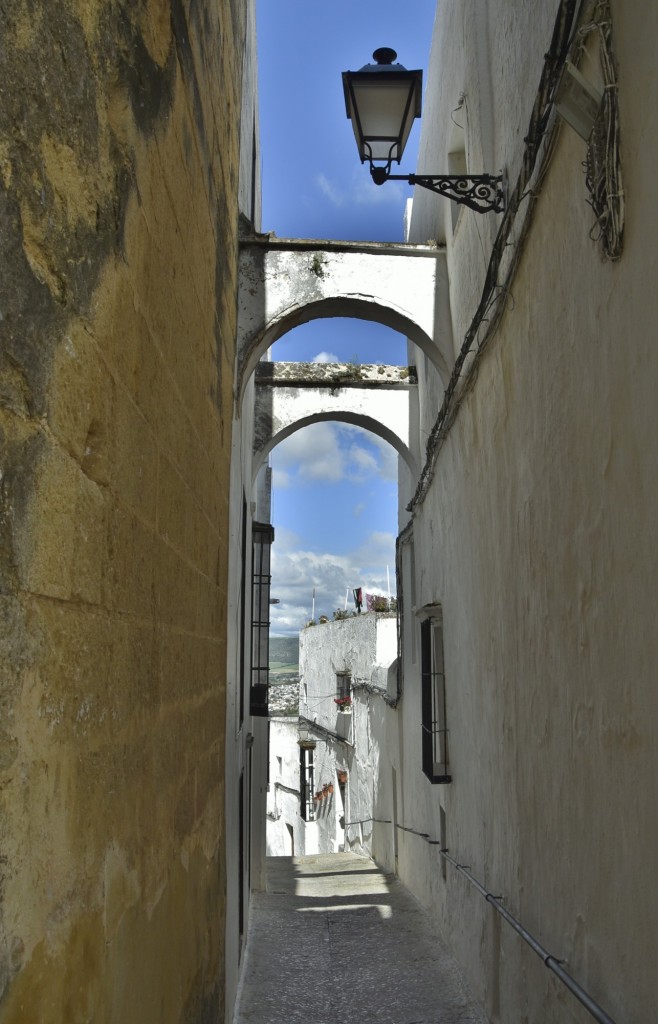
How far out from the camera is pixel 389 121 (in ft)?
15.5

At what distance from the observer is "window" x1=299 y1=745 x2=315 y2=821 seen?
68.6ft

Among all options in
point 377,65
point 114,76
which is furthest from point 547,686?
point 377,65

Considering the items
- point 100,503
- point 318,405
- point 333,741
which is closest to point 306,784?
point 333,741

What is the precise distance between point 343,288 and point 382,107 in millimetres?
2065

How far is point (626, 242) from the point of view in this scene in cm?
232

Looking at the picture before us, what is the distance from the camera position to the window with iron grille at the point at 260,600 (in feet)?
32.5

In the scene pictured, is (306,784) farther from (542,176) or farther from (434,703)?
(542,176)

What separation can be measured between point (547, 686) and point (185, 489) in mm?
1746

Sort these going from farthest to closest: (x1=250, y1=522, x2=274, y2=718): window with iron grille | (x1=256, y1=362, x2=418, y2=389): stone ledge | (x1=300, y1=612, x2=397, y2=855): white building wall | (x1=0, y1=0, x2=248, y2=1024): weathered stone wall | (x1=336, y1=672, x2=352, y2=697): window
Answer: (x1=336, y1=672, x2=352, y2=697): window
(x1=300, y1=612, x2=397, y2=855): white building wall
(x1=250, y1=522, x2=274, y2=718): window with iron grille
(x1=256, y1=362, x2=418, y2=389): stone ledge
(x1=0, y1=0, x2=248, y2=1024): weathered stone wall

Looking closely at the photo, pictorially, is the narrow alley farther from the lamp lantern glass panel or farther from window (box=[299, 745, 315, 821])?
window (box=[299, 745, 315, 821])

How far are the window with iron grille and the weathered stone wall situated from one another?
7.12 m

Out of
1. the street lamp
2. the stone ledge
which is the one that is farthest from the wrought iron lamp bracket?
the stone ledge

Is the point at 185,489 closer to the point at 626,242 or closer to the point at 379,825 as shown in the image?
the point at 626,242

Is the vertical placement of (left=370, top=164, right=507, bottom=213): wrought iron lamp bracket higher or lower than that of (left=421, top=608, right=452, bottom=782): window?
higher
